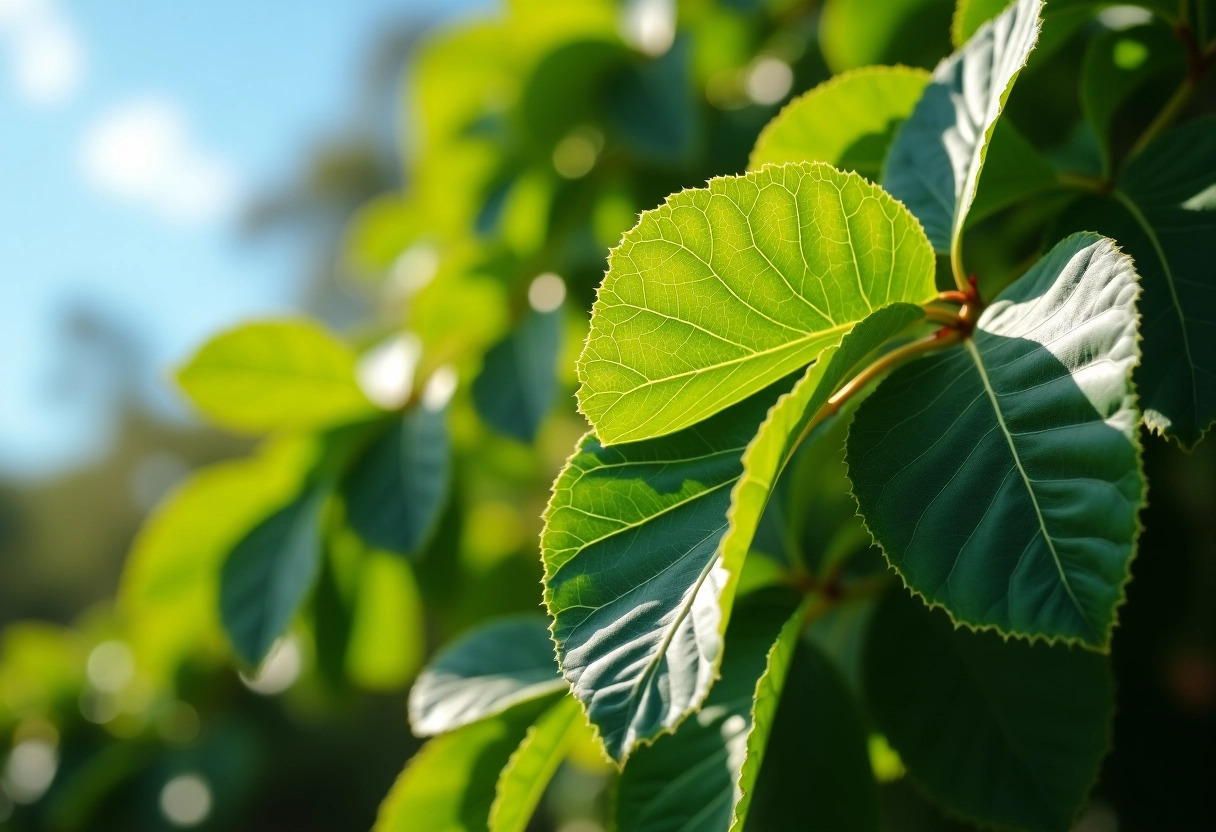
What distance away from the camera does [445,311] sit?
3.41ft

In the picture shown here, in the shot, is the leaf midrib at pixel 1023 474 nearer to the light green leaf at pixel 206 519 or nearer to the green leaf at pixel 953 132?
the green leaf at pixel 953 132

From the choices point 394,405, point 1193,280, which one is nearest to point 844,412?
point 1193,280

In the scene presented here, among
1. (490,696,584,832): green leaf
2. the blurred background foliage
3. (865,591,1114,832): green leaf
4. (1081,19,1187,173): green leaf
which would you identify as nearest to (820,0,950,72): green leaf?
the blurred background foliage

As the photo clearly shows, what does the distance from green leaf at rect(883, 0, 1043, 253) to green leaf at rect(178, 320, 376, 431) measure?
651 mm

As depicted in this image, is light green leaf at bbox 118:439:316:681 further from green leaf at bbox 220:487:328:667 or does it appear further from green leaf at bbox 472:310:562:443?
green leaf at bbox 472:310:562:443

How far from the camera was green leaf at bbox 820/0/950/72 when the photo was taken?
2.82 feet

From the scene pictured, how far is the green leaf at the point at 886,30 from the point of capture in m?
0.86

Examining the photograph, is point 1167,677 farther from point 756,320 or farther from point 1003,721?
point 756,320

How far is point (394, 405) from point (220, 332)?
0.19m

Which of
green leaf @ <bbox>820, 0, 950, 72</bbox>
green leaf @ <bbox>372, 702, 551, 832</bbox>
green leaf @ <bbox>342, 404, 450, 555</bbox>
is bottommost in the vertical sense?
green leaf @ <bbox>372, 702, 551, 832</bbox>

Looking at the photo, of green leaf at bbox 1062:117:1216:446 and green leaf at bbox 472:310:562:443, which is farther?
green leaf at bbox 472:310:562:443

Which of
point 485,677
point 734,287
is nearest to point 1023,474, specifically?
point 734,287

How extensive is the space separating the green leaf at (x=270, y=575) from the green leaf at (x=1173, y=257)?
0.71 meters

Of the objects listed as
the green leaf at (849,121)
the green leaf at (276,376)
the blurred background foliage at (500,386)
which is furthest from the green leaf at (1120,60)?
the green leaf at (276,376)
